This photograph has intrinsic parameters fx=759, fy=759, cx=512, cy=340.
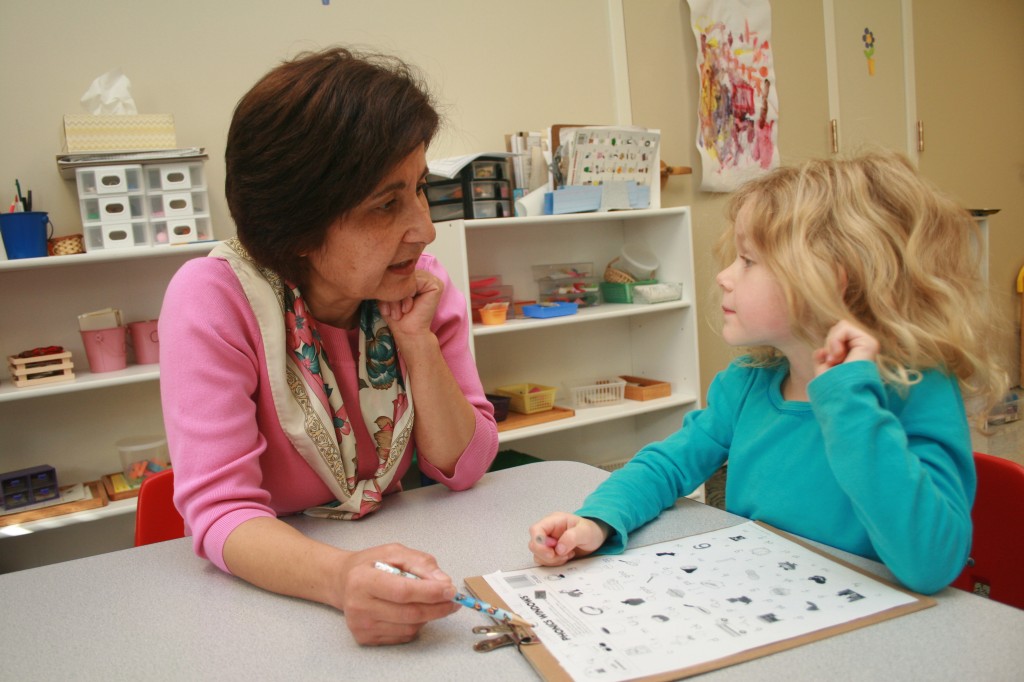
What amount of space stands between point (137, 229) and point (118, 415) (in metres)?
0.60

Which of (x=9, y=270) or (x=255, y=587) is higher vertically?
(x=9, y=270)

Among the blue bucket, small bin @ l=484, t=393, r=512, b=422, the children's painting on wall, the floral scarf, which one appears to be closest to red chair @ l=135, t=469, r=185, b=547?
the floral scarf

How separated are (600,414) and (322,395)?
177 centimetres

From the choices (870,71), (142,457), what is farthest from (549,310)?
(870,71)

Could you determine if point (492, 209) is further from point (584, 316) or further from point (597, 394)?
point (597, 394)

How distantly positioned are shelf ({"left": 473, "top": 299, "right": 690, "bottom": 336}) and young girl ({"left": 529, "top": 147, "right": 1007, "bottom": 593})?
146 cm

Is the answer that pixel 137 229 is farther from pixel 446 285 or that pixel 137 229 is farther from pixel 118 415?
pixel 446 285

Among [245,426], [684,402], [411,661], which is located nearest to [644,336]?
[684,402]

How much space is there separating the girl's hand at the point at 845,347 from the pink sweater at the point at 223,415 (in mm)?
587

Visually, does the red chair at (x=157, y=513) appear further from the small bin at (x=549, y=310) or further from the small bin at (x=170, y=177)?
the small bin at (x=549, y=310)

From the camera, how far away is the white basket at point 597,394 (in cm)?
292

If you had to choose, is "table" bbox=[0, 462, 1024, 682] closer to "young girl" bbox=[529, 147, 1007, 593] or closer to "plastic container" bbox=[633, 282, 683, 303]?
"young girl" bbox=[529, 147, 1007, 593]

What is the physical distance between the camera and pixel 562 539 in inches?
34.0

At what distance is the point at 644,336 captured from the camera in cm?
317
